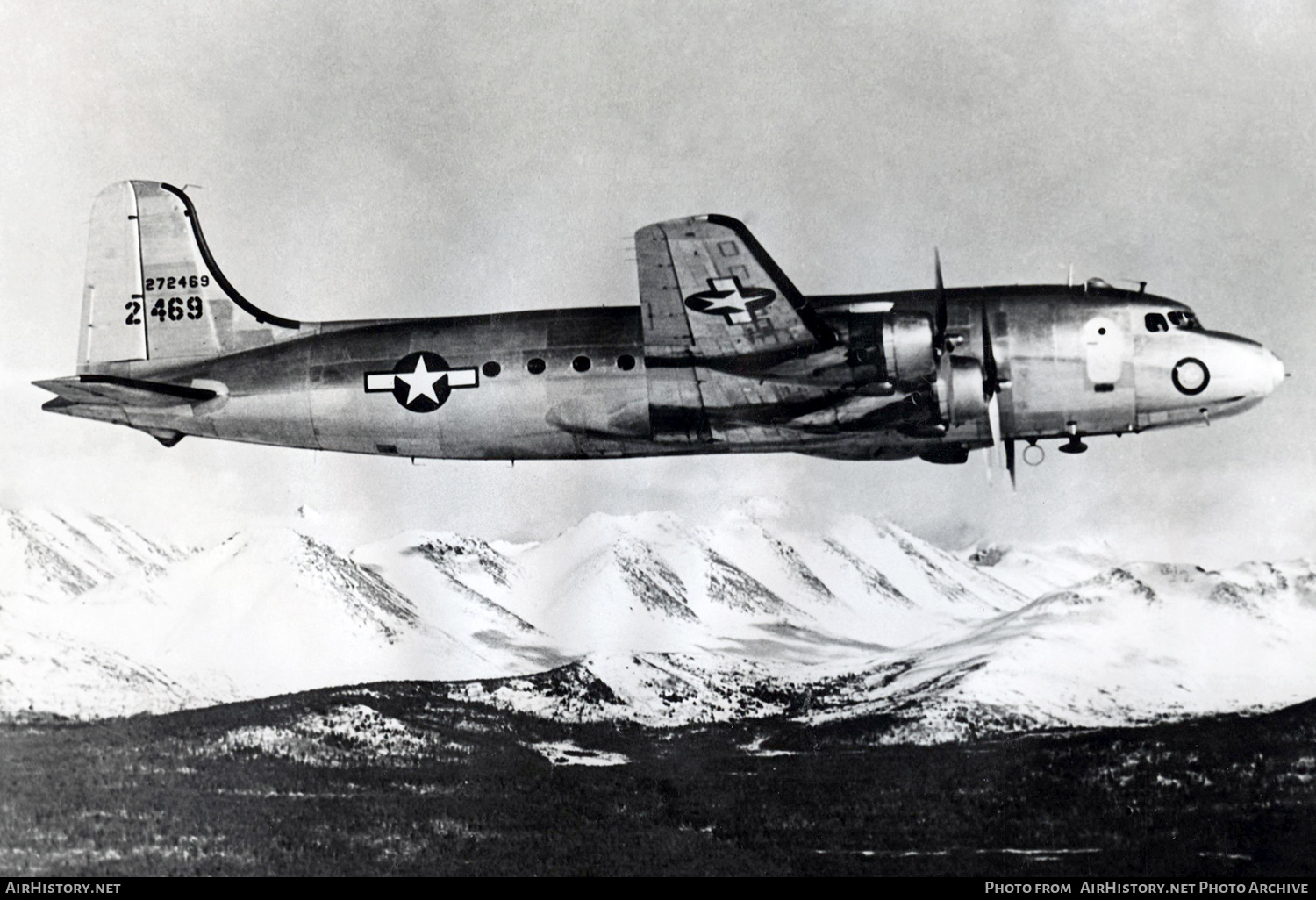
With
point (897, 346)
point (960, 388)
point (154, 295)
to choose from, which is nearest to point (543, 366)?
point (897, 346)

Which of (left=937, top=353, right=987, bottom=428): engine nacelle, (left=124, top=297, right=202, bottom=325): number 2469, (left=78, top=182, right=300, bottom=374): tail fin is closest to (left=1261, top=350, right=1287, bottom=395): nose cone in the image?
(left=937, top=353, right=987, bottom=428): engine nacelle

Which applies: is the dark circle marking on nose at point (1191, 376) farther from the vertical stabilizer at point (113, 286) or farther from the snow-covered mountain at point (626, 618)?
the vertical stabilizer at point (113, 286)

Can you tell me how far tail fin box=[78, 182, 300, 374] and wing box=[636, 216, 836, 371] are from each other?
3.91 m

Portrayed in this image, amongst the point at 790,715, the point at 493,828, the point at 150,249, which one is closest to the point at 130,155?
the point at 150,249

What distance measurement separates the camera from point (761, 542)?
44.4 feet

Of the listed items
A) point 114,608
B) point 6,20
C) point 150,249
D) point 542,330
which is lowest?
point 114,608

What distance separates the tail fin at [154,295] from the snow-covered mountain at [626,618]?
6.83 ft

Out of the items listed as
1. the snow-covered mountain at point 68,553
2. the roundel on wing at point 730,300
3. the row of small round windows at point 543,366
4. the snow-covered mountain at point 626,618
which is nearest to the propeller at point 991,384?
the roundel on wing at point 730,300

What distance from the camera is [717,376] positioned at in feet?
31.7

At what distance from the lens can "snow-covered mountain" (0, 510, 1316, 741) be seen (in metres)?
12.2

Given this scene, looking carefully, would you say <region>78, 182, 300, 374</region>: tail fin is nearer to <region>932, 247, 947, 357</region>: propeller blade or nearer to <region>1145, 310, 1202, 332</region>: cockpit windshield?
<region>932, 247, 947, 357</region>: propeller blade

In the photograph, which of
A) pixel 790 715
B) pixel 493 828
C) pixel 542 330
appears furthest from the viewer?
pixel 790 715

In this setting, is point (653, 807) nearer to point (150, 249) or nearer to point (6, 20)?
point (150, 249)

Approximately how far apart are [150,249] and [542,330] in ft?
13.7
